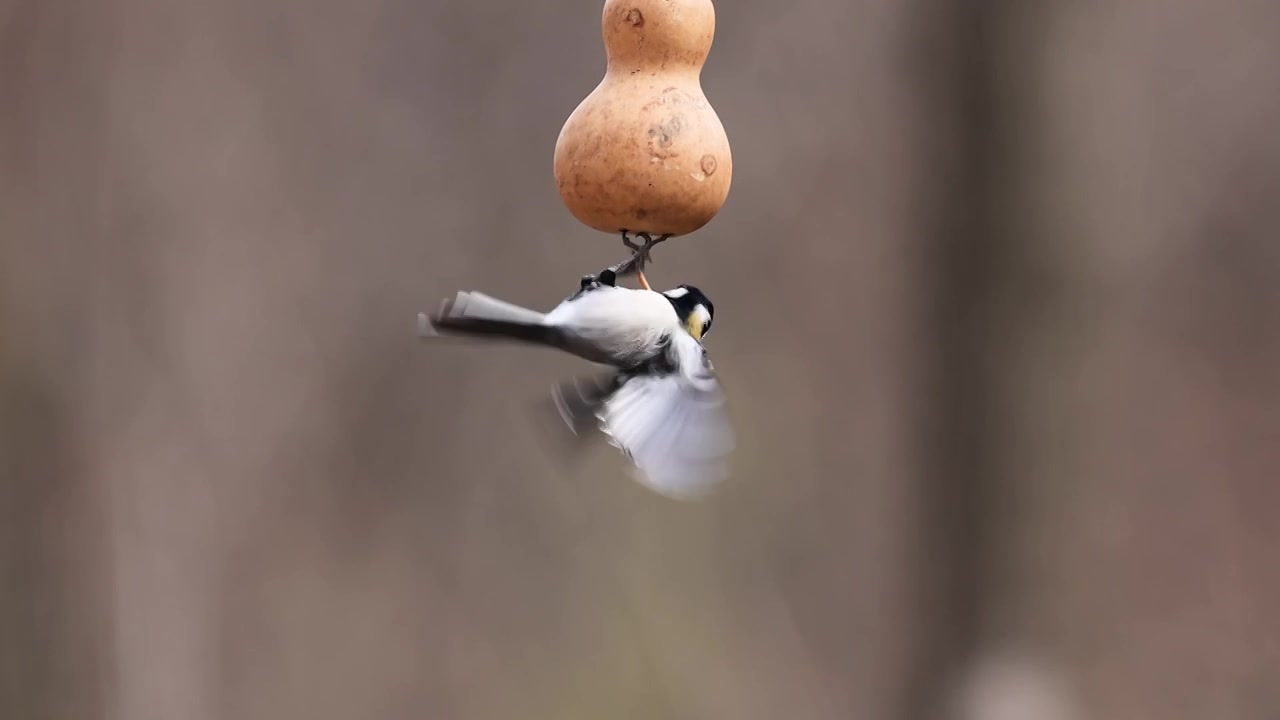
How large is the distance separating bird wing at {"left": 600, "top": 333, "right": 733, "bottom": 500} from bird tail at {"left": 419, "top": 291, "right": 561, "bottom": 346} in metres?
0.06

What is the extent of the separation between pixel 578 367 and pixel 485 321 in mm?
772

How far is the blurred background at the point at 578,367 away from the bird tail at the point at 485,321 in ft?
2.51

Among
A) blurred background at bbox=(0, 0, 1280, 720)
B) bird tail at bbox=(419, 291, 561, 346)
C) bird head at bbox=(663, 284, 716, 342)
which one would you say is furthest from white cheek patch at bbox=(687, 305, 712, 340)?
blurred background at bbox=(0, 0, 1280, 720)

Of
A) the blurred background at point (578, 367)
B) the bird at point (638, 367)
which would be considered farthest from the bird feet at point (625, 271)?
the blurred background at point (578, 367)

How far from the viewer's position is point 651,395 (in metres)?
0.56

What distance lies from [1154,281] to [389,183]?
101cm

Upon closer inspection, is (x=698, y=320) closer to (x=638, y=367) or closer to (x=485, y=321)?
(x=638, y=367)

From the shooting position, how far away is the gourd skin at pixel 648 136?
0.58m

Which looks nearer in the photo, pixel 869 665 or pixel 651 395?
pixel 651 395

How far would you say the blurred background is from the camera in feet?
4.28

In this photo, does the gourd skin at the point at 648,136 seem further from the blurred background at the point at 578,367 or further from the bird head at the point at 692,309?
the blurred background at the point at 578,367

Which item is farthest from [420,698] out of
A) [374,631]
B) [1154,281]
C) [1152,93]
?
[1152,93]

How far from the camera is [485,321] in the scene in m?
0.50

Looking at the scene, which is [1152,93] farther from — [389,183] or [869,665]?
[389,183]
